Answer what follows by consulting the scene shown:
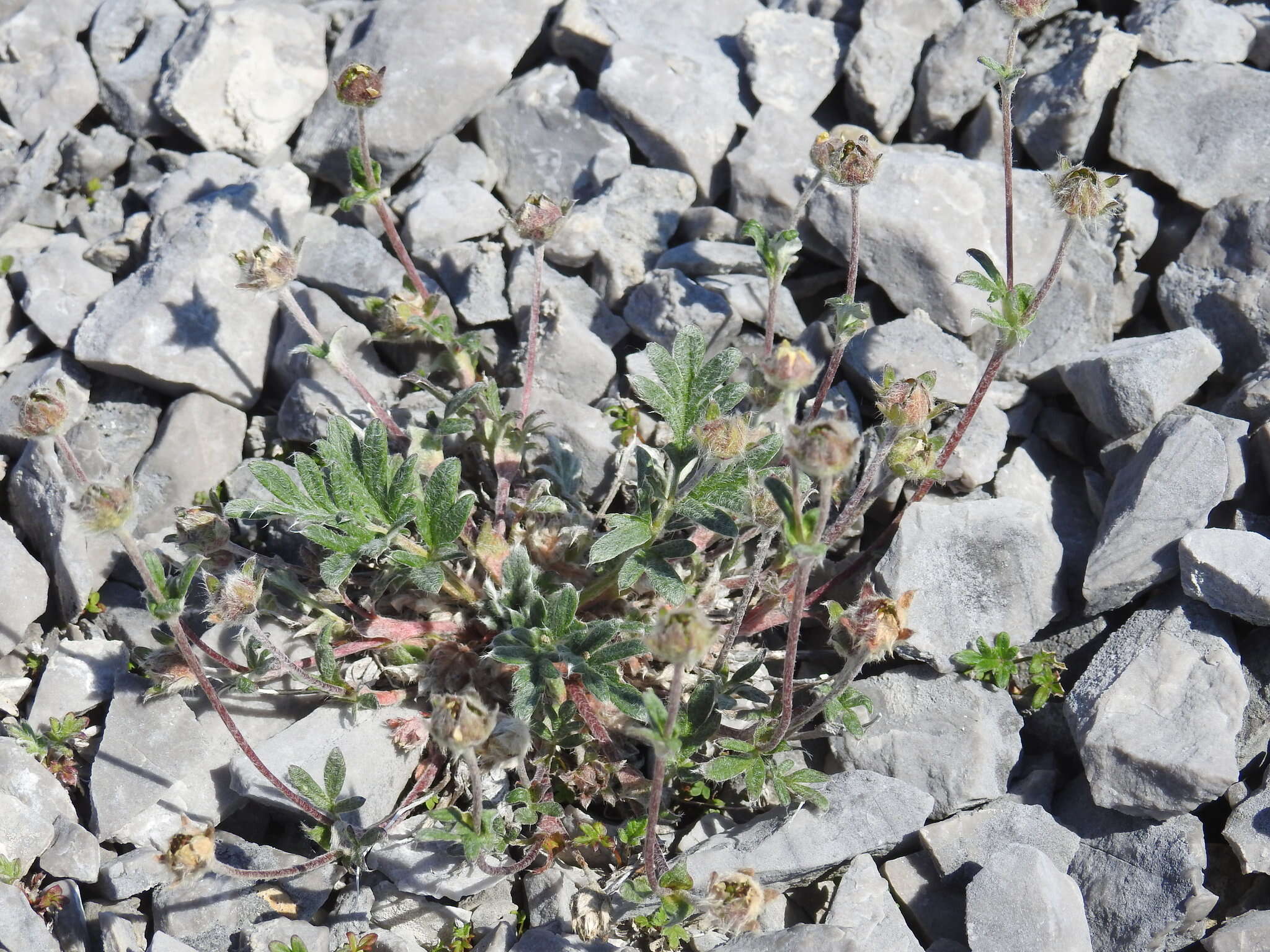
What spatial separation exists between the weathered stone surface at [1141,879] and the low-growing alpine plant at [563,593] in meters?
0.59

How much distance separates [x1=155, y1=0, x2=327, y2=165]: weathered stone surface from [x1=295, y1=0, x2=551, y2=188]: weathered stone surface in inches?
5.5

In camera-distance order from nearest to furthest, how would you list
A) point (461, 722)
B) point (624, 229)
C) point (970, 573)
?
point (461, 722) → point (970, 573) → point (624, 229)

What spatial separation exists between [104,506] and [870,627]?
104 inches

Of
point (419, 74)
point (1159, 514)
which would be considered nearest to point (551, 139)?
point (419, 74)

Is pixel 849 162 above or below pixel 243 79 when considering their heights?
below

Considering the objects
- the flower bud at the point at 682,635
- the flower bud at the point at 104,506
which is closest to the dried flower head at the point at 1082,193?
the flower bud at the point at 682,635

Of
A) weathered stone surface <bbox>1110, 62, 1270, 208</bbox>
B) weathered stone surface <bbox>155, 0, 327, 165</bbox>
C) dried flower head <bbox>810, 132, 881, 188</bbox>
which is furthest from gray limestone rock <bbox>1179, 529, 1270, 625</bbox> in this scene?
weathered stone surface <bbox>155, 0, 327, 165</bbox>

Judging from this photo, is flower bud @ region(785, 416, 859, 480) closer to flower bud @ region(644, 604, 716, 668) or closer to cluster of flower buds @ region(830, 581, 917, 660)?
flower bud @ region(644, 604, 716, 668)

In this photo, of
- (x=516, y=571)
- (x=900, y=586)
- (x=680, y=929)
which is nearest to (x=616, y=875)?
(x=680, y=929)

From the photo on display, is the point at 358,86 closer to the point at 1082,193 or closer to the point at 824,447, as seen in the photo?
the point at 824,447

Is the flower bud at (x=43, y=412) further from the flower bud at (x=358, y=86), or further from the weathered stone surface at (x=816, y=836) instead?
the weathered stone surface at (x=816, y=836)

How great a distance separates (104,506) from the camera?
143 inches

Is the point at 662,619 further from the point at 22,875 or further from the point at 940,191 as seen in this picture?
the point at 940,191

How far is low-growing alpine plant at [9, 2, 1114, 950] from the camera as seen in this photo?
3.79m
